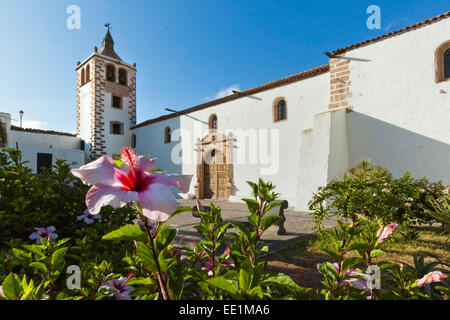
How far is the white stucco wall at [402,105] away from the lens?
665 centimetres

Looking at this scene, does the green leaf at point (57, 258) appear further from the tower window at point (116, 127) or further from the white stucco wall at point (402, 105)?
the tower window at point (116, 127)

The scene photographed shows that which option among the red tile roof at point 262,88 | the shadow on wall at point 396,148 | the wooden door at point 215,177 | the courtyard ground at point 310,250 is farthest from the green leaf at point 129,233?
the wooden door at point 215,177

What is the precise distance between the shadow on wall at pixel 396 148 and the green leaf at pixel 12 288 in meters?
8.82

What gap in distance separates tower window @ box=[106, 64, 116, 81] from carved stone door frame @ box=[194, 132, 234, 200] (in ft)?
29.7

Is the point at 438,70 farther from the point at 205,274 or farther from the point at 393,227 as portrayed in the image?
the point at 205,274

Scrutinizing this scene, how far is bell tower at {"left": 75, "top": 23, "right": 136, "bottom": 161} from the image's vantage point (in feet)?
52.5

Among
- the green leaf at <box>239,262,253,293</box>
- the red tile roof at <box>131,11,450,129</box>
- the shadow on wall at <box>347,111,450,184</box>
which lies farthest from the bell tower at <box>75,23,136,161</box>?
the green leaf at <box>239,262,253,293</box>

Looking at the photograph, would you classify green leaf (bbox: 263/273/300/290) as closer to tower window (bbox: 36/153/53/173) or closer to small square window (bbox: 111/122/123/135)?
small square window (bbox: 111/122/123/135)

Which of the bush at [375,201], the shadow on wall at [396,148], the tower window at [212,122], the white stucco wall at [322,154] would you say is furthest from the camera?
the tower window at [212,122]

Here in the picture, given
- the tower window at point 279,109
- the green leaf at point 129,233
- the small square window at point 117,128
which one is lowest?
the green leaf at point 129,233

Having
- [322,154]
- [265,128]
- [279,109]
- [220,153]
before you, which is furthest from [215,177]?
[322,154]

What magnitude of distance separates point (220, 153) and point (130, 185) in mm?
11733

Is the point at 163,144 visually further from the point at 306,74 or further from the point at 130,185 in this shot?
the point at 130,185
